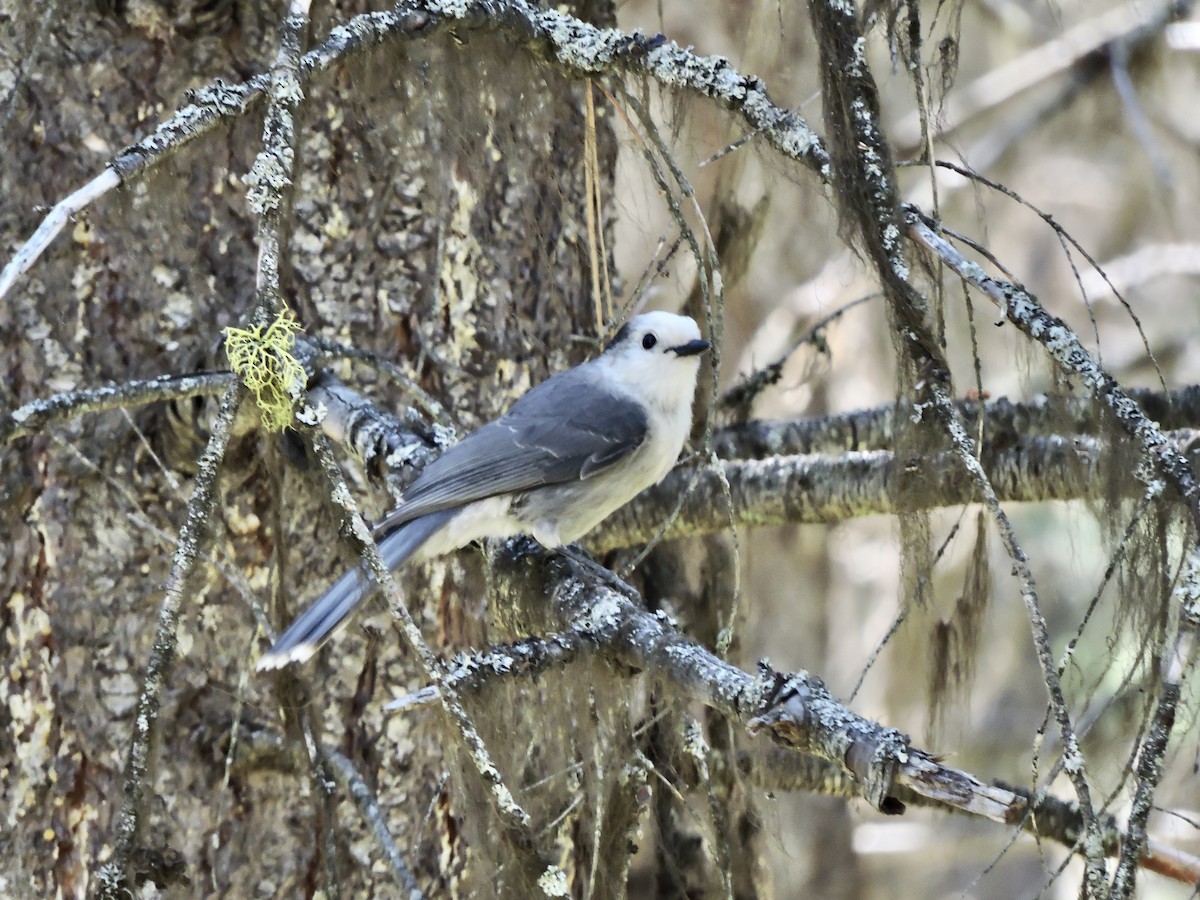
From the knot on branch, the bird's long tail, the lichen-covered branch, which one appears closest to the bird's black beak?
the bird's long tail

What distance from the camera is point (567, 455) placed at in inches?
118

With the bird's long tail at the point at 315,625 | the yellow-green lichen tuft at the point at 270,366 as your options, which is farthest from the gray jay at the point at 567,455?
the yellow-green lichen tuft at the point at 270,366

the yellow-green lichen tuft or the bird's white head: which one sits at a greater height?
the bird's white head

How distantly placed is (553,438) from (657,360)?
14.0 inches

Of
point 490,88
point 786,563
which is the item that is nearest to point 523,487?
point 490,88

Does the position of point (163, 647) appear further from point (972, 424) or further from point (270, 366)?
point (972, 424)

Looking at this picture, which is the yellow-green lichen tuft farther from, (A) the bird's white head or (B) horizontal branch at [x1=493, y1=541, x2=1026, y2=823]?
(A) the bird's white head

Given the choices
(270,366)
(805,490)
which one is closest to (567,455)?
(805,490)

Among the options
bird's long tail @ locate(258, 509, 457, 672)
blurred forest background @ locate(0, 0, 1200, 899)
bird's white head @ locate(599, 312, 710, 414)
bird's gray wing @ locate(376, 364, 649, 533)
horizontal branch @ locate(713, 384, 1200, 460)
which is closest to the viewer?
horizontal branch @ locate(713, 384, 1200, 460)

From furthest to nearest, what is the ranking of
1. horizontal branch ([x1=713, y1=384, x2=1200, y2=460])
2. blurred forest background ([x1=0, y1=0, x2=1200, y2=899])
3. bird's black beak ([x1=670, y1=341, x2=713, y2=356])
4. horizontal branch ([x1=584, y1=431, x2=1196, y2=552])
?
bird's black beak ([x1=670, y1=341, x2=713, y2=356]) → horizontal branch ([x1=584, y1=431, x2=1196, y2=552]) → blurred forest background ([x1=0, y1=0, x2=1200, y2=899]) → horizontal branch ([x1=713, y1=384, x2=1200, y2=460])

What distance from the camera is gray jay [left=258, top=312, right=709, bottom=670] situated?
8.90ft

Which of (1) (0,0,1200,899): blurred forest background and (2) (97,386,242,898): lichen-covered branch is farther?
(1) (0,0,1200,899): blurred forest background

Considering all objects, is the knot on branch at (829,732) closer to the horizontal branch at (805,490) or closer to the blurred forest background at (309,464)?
the blurred forest background at (309,464)

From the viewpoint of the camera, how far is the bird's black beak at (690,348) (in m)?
2.92
